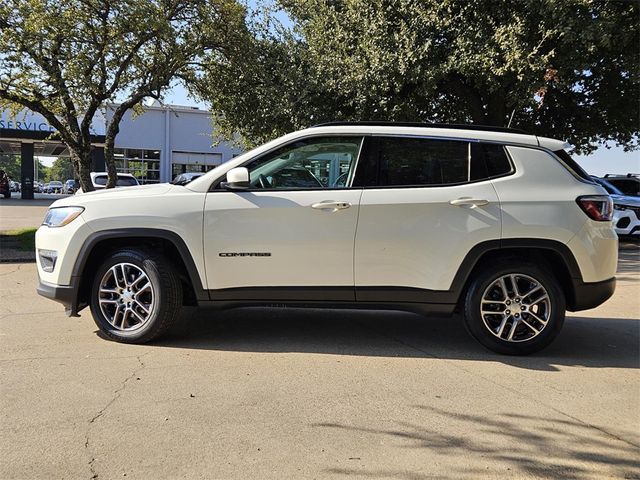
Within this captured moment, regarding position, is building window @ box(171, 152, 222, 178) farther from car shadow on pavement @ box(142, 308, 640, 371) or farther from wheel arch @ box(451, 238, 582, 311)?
wheel arch @ box(451, 238, 582, 311)

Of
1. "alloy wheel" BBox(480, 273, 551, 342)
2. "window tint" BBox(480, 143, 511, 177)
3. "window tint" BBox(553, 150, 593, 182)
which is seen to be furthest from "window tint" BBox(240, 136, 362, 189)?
"window tint" BBox(553, 150, 593, 182)

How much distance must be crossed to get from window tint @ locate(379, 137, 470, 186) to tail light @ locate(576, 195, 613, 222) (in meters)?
0.97

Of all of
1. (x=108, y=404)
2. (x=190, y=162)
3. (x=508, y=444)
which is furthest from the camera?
(x=190, y=162)

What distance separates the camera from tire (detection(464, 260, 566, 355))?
4609mm

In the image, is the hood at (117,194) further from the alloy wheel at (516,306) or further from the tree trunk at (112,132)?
the tree trunk at (112,132)

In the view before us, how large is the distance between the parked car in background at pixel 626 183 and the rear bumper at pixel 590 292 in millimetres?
11856

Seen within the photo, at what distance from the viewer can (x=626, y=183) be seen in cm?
1541

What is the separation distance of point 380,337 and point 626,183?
13.3 m

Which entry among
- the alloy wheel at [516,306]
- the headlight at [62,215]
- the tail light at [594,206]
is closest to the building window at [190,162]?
the headlight at [62,215]

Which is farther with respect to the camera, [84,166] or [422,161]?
[84,166]

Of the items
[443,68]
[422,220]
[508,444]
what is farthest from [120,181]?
[508,444]

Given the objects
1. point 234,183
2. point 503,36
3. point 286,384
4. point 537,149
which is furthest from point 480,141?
point 503,36

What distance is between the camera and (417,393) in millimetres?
3883

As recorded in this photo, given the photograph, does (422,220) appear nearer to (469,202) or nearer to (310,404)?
(469,202)
